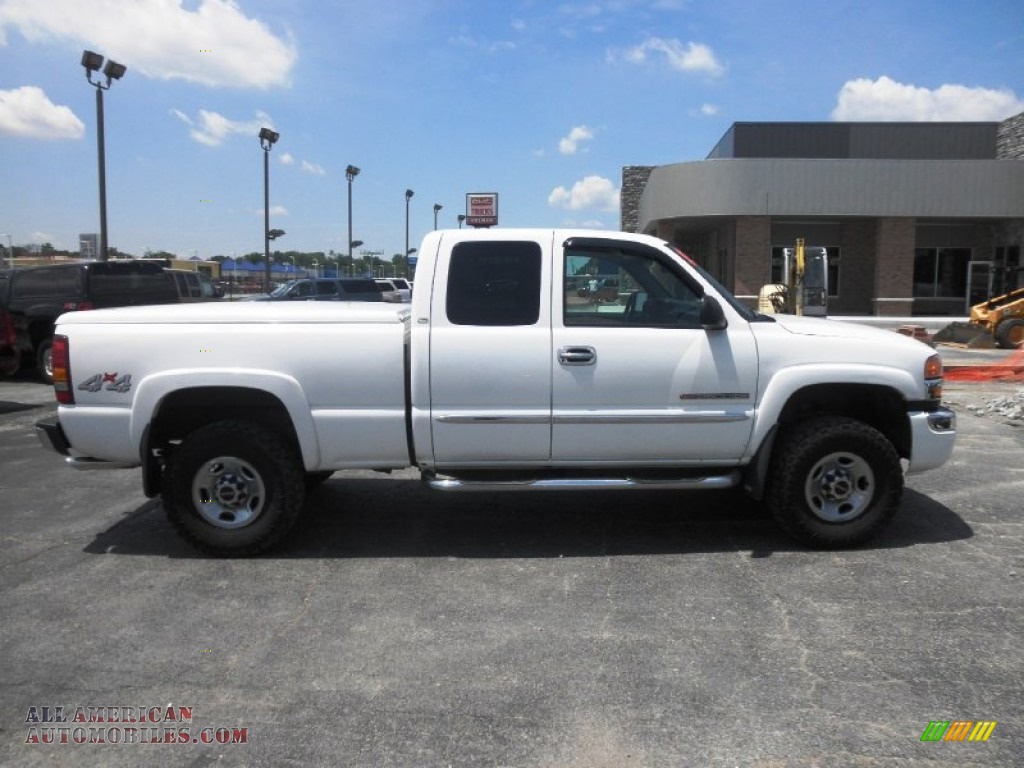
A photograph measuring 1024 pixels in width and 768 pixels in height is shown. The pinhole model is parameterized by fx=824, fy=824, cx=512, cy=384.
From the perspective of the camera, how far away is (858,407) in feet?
17.9

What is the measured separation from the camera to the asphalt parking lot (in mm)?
3152

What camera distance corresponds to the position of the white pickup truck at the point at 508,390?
193 inches

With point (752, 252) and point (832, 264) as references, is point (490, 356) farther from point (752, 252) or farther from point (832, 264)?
point (832, 264)

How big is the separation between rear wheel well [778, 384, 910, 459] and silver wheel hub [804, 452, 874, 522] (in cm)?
34

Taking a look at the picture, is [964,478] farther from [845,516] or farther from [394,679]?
[394,679]

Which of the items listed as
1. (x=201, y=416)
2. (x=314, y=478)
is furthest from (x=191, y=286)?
(x=201, y=416)

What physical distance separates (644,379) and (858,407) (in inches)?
63.1

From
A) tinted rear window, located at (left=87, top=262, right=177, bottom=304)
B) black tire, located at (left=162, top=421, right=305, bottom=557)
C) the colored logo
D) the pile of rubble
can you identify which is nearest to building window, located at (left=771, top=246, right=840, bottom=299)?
the pile of rubble

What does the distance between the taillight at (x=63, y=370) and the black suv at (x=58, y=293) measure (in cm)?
938

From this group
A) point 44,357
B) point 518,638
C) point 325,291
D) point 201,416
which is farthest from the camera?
point 325,291

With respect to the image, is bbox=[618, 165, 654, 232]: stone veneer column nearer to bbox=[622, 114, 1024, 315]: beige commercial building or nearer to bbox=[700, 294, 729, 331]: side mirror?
bbox=[622, 114, 1024, 315]: beige commercial building

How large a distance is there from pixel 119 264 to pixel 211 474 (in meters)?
10.4

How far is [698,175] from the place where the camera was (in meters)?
32.2

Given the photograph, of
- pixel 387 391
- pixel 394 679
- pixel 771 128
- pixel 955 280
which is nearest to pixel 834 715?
pixel 394 679
